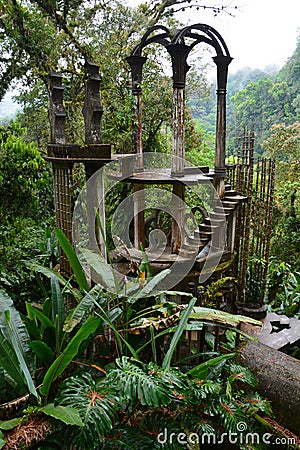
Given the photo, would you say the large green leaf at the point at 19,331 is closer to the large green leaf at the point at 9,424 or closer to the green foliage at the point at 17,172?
the large green leaf at the point at 9,424

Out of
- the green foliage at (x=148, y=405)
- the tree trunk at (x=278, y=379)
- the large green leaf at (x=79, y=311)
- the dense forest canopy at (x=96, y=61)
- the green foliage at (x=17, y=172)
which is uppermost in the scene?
the dense forest canopy at (x=96, y=61)

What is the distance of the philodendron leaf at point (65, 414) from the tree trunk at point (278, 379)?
1285mm

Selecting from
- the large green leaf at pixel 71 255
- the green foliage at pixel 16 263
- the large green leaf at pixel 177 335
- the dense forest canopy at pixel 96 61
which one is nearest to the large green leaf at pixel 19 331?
the large green leaf at pixel 71 255

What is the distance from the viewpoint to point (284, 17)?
17.1 m

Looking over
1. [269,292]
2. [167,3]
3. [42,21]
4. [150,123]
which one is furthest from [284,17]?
[269,292]

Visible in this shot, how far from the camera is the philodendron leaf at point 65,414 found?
1.41 metres

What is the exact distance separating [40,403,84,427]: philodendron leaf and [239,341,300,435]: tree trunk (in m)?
1.28

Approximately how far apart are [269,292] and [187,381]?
322 centimetres

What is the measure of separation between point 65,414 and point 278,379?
57.3 inches

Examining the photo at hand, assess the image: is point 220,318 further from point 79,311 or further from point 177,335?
point 79,311

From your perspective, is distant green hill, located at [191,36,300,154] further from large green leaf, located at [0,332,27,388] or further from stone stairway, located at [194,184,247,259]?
large green leaf, located at [0,332,27,388]

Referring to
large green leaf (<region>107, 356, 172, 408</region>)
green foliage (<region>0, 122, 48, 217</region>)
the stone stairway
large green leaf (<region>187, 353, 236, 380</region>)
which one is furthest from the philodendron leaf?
the stone stairway

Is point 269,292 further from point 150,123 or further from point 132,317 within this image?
point 150,123

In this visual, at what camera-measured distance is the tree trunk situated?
2197 mm
